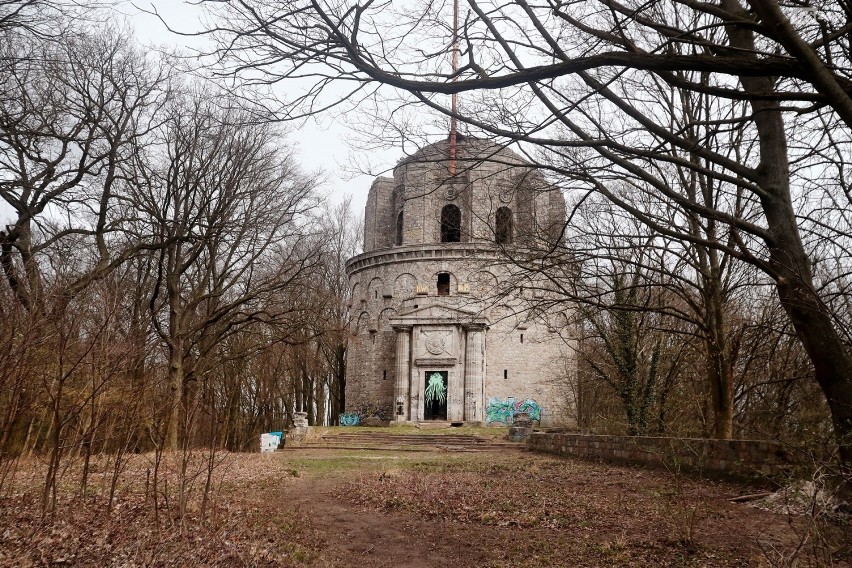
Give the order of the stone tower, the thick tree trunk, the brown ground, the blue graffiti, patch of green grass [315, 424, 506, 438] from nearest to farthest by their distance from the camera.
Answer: the thick tree trunk < the brown ground < patch of green grass [315, 424, 506, 438] < the stone tower < the blue graffiti

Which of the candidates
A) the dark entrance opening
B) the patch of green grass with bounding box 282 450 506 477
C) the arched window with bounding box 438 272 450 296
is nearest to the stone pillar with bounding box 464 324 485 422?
the dark entrance opening

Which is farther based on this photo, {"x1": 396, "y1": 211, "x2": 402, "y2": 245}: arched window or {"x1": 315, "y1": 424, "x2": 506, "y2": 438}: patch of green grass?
{"x1": 396, "y1": 211, "x2": 402, "y2": 245}: arched window

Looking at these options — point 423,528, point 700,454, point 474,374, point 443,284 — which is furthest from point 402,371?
point 423,528

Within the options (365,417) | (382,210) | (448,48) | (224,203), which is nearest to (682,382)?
(224,203)

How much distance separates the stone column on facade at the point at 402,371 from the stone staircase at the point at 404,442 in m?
6.41

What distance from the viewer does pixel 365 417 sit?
1487 inches

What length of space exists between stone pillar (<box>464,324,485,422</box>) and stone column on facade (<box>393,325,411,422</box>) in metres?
3.08

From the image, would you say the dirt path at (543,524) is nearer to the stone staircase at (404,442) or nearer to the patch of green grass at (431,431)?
the stone staircase at (404,442)

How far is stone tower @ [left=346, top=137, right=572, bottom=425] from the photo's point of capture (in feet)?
116

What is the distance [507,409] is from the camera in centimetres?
3666

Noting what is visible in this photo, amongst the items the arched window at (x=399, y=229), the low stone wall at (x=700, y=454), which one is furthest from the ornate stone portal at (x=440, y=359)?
the low stone wall at (x=700, y=454)

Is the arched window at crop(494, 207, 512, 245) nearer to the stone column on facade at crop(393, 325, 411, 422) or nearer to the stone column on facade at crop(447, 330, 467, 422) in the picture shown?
the stone column on facade at crop(447, 330, 467, 422)

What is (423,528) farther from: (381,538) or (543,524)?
(543,524)

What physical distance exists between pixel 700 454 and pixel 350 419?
28.3 meters
